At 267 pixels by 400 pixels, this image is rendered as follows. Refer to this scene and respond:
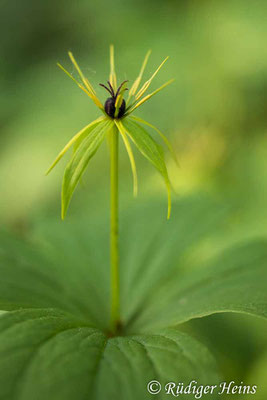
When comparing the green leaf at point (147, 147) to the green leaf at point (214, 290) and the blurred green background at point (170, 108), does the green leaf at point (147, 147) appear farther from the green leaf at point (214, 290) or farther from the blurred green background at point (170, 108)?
the blurred green background at point (170, 108)

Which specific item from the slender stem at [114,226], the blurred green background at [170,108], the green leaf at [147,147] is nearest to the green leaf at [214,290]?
the slender stem at [114,226]

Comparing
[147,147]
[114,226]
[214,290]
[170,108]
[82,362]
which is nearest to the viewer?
[82,362]

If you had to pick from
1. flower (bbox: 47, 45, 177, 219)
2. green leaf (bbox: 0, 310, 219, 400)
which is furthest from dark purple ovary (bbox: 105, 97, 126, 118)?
green leaf (bbox: 0, 310, 219, 400)

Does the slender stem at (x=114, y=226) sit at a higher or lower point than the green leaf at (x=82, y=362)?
higher

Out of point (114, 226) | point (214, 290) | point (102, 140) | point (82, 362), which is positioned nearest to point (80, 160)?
point (102, 140)

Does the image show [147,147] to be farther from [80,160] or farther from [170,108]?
[170,108]
